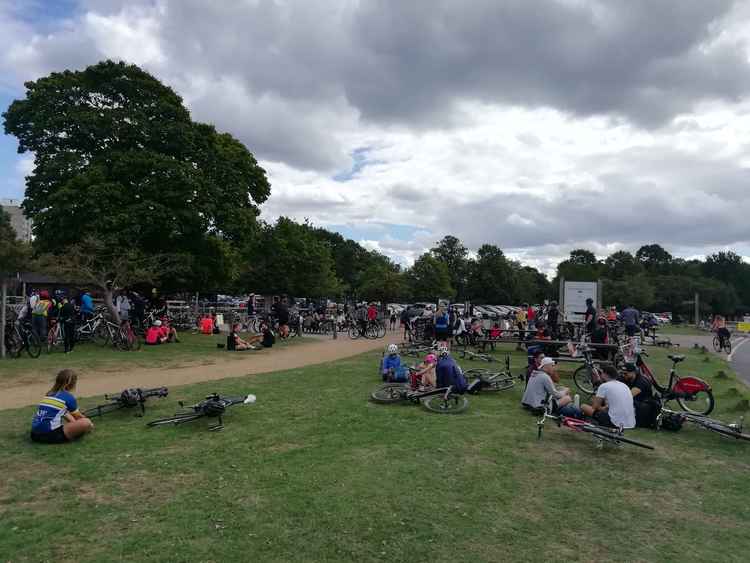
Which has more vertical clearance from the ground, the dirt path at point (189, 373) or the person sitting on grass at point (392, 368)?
the person sitting on grass at point (392, 368)

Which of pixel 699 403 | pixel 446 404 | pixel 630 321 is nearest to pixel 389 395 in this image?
pixel 446 404

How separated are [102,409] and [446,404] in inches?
218

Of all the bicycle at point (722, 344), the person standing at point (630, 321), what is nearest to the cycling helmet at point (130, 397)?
the person standing at point (630, 321)

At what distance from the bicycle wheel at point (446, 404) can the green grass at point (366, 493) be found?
33cm

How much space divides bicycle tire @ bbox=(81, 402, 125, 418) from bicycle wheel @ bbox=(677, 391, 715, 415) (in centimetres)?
940

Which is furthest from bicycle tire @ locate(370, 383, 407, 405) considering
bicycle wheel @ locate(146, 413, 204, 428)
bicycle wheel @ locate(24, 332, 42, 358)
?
bicycle wheel @ locate(24, 332, 42, 358)

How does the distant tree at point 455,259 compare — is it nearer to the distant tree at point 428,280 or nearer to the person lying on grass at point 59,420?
the distant tree at point 428,280

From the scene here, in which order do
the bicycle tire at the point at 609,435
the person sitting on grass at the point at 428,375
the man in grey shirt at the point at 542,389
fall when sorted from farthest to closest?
the person sitting on grass at the point at 428,375, the man in grey shirt at the point at 542,389, the bicycle tire at the point at 609,435

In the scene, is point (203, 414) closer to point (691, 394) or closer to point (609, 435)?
point (609, 435)

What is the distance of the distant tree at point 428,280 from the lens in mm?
69812

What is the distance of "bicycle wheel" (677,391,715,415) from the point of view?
29.7 feet

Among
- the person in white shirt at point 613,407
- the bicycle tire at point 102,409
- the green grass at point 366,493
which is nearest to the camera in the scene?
the green grass at point 366,493

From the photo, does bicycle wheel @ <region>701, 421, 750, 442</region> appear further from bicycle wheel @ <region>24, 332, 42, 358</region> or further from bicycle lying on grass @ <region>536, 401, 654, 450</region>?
bicycle wheel @ <region>24, 332, 42, 358</region>

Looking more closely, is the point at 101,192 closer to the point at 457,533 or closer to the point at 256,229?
the point at 256,229
